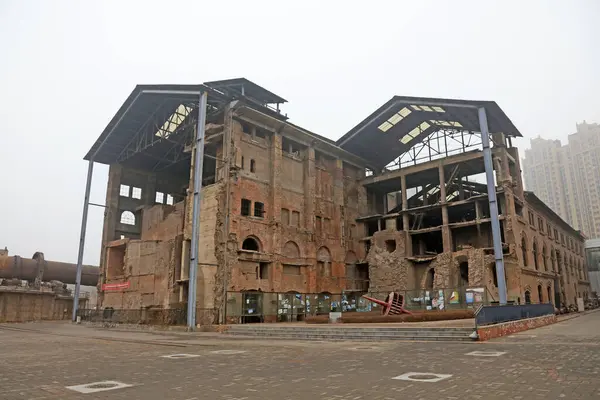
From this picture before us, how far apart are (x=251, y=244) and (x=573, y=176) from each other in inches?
3885

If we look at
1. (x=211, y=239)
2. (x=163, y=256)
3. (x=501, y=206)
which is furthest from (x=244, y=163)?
(x=501, y=206)

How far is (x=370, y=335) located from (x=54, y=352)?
11.7 meters

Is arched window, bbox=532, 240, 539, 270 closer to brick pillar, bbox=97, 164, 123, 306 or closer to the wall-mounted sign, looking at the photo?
the wall-mounted sign

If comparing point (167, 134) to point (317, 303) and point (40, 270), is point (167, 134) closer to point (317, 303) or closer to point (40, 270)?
point (317, 303)

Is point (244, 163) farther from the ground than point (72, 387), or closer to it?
farther from the ground

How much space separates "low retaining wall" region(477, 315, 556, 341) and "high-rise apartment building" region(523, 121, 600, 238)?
92373 mm

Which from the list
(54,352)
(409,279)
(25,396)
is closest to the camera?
(25,396)

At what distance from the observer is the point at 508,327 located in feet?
59.7

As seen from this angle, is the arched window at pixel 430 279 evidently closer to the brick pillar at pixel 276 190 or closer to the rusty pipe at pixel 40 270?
the brick pillar at pixel 276 190

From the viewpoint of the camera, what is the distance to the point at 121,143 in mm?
44656

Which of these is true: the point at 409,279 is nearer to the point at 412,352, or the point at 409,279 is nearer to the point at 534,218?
the point at 534,218

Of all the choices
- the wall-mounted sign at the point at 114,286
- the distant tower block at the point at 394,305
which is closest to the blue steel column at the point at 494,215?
the distant tower block at the point at 394,305

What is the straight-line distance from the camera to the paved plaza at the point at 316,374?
22.0 ft

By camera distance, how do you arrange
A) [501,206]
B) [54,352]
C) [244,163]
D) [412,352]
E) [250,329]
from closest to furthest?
[412,352]
[54,352]
[250,329]
[244,163]
[501,206]
